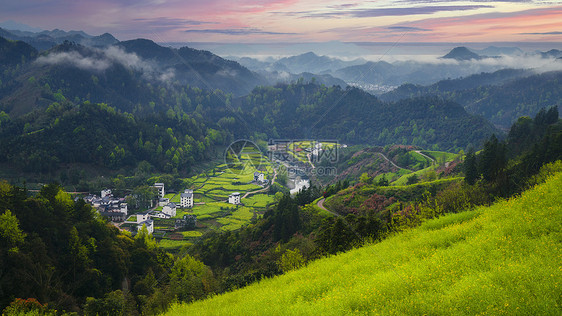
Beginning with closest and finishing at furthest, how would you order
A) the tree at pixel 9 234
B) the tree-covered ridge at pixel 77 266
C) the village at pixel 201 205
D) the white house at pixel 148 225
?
1. the tree-covered ridge at pixel 77 266
2. the tree at pixel 9 234
3. the white house at pixel 148 225
4. the village at pixel 201 205

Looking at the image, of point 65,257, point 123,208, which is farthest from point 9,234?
point 123,208

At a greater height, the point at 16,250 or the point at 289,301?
the point at 289,301

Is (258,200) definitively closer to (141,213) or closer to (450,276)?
(141,213)

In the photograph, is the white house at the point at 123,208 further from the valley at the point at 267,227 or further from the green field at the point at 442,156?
the green field at the point at 442,156

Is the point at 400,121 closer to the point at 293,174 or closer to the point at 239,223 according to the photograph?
the point at 293,174

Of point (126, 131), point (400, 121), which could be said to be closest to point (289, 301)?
point (126, 131)

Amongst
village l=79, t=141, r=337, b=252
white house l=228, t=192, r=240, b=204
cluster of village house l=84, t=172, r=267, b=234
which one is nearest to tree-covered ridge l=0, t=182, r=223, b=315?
village l=79, t=141, r=337, b=252

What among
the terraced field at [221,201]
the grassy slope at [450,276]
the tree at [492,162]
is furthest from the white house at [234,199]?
the grassy slope at [450,276]

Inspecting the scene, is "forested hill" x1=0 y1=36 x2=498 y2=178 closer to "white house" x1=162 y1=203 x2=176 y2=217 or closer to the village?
the village
